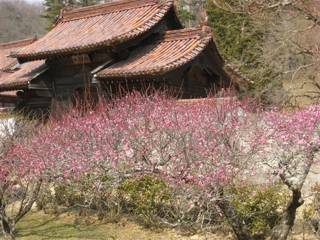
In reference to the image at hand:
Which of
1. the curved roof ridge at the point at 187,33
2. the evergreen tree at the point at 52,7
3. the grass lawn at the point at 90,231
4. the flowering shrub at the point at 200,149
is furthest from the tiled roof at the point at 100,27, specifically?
the evergreen tree at the point at 52,7

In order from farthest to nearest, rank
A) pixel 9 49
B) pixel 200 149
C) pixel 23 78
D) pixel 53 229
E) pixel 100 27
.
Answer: pixel 9 49 < pixel 23 78 < pixel 100 27 < pixel 53 229 < pixel 200 149

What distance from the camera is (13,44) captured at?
98.9 feet

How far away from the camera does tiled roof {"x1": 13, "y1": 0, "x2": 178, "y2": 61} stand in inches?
590

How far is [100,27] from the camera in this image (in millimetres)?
16547

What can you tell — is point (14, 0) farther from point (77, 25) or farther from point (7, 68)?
point (77, 25)

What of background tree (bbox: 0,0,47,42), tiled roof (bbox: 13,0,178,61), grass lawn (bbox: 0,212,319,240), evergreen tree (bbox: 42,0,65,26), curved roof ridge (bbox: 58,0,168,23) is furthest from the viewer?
background tree (bbox: 0,0,47,42)

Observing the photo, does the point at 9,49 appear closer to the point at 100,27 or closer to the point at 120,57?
the point at 100,27

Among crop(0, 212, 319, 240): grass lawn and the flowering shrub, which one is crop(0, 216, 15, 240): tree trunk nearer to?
crop(0, 212, 319, 240): grass lawn

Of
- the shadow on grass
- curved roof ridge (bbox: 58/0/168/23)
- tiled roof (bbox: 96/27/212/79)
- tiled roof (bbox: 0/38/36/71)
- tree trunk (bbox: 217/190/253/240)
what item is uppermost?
curved roof ridge (bbox: 58/0/168/23)

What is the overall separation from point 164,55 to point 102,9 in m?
4.66

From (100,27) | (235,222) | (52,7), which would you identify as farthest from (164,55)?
(52,7)

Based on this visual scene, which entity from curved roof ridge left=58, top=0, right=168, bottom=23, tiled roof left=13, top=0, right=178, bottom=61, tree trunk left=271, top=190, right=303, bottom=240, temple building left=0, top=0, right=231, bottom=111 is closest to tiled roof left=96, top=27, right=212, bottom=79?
temple building left=0, top=0, right=231, bottom=111

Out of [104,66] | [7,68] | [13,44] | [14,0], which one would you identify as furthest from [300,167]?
[14,0]

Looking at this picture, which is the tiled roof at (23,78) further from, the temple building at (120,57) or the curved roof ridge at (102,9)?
the curved roof ridge at (102,9)
